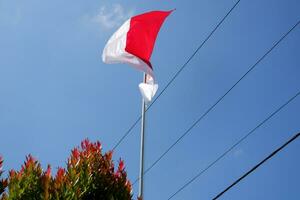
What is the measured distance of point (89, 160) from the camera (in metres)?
6.48

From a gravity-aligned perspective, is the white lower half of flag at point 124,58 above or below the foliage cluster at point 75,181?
above

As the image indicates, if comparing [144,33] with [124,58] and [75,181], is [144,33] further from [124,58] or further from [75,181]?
[75,181]

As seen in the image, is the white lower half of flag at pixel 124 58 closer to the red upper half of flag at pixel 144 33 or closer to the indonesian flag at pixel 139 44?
the indonesian flag at pixel 139 44

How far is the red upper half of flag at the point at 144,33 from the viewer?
12.6m

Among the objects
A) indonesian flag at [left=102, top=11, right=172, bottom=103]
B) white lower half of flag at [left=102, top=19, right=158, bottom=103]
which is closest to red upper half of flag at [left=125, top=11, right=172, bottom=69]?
indonesian flag at [left=102, top=11, right=172, bottom=103]

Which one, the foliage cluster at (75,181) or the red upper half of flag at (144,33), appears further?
the red upper half of flag at (144,33)

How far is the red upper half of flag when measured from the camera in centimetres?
1255

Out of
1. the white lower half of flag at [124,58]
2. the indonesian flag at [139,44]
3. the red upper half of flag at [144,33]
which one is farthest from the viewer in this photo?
the red upper half of flag at [144,33]

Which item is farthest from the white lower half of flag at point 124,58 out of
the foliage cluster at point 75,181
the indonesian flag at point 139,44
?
the foliage cluster at point 75,181

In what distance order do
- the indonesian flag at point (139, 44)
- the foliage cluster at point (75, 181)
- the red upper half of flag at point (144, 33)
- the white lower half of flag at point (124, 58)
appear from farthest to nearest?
1. the red upper half of flag at point (144, 33)
2. the indonesian flag at point (139, 44)
3. the white lower half of flag at point (124, 58)
4. the foliage cluster at point (75, 181)

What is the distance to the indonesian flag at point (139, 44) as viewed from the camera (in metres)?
12.2

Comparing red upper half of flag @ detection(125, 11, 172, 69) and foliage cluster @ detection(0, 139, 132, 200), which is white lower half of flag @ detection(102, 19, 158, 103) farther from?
foliage cluster @ detection(0, 139, 132, 200)

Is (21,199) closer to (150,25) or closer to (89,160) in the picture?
(89,160)

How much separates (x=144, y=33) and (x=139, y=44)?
582mm
